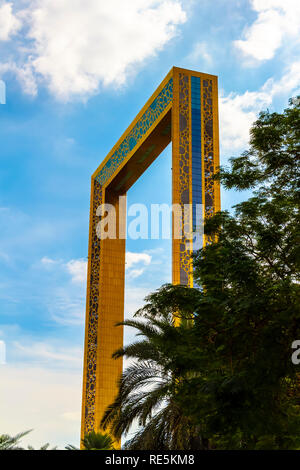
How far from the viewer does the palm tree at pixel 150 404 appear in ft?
44.9

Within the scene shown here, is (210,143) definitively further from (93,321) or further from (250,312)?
(250,312)

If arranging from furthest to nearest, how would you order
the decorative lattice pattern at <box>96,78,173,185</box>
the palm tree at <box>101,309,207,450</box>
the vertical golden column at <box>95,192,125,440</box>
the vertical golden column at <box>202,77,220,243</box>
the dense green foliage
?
1. the vertical golden column at <box>95,192,125,440</box>
2. the decorative lattice pattern at <box>96,78,173,185</box>
3. the vertical golden column at <box>202,77,220,243</box>
4. the palm tree at <box>101,309,207,450</box>
5. the dense green foliage

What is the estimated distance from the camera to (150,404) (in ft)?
45.8

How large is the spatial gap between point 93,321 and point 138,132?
8.61 metres

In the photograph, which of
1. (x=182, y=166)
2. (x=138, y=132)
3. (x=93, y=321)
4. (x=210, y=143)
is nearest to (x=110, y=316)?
(x=93, y=321)

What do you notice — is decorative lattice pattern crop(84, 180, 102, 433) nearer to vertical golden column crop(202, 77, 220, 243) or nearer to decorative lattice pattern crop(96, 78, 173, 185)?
decorative lattice pattern crop(96, 78, 173, 185)

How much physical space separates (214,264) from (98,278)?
56.0 ft

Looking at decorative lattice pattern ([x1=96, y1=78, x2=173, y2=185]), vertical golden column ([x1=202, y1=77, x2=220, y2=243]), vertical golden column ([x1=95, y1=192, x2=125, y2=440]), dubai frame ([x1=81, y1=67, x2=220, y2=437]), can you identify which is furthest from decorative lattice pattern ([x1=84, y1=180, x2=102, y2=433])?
vertical golden column ([x1=202, y1=77, x2=220, y2=243])

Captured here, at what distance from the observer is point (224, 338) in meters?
10.1

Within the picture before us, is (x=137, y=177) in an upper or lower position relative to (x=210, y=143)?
upper

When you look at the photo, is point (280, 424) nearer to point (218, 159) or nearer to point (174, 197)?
point (174, 197)

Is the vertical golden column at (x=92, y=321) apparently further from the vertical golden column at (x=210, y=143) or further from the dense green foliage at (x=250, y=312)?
the dense green foliage at (x=250, y=312)

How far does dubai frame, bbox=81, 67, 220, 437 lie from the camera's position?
19.9m
